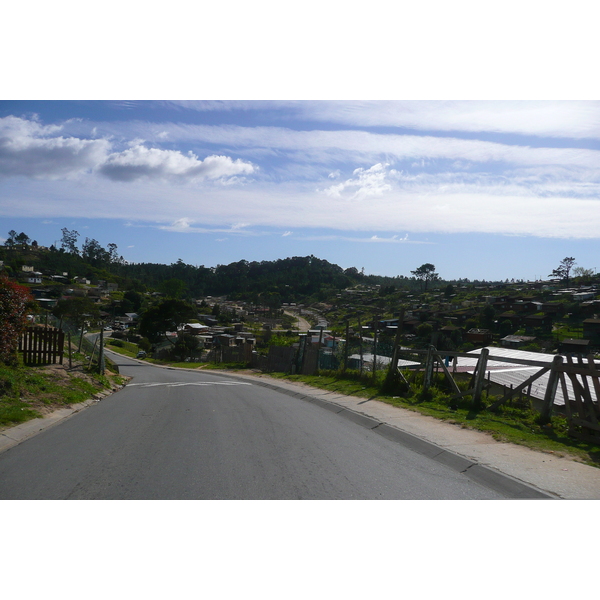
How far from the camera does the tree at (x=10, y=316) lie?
12516 millimetres

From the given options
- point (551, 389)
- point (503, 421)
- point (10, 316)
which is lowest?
point (503, 421)

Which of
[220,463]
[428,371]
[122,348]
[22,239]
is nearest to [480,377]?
[428,371]

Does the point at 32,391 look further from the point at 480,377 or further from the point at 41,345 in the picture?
the point at 480,377

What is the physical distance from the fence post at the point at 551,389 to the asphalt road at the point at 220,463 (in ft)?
10.1

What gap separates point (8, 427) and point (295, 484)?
5.79 m

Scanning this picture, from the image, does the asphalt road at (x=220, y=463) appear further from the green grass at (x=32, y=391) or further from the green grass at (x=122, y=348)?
the green grass at (x=122, y=348)

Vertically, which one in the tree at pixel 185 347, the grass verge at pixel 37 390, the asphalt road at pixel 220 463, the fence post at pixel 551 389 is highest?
the fence post at pixel 551 389

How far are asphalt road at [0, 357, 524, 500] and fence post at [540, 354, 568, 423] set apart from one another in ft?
10.1

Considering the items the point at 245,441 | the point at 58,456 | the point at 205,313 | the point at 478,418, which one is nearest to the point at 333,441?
the point at 245,441

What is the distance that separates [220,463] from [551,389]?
628cm

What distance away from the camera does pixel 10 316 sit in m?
12.8

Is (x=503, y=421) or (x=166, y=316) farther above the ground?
(x=503, y=421)

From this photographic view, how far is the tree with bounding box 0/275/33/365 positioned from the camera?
493 inches

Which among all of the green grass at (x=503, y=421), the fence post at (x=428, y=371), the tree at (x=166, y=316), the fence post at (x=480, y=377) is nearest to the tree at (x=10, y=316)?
the green grass at (x=503, y=421)
